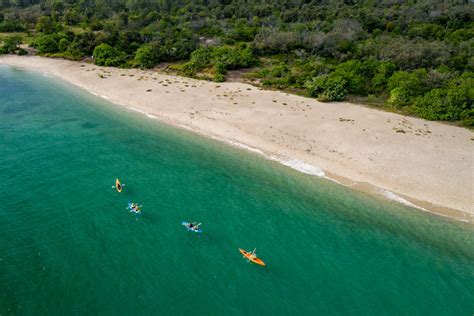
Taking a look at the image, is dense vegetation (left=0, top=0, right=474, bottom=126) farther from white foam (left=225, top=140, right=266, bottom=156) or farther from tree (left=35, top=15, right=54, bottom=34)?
white foam (left=225, top=140, right=266, bottom=156)

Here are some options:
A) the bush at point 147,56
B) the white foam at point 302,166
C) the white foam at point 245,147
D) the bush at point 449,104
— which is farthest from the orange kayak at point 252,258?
the bush at point 147,56

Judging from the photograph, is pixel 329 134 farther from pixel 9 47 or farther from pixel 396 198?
pixel 9 47

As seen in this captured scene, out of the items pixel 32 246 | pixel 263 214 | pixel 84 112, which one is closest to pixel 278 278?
pixel 263 214

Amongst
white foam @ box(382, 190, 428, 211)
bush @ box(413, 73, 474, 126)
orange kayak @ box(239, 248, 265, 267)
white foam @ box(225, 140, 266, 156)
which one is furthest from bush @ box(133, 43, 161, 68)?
white foam @ box(382, 190, 428, 211)

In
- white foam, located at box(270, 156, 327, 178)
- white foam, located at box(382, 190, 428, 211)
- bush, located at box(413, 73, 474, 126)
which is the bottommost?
white foam, located at box(382, 190, 428, 211)

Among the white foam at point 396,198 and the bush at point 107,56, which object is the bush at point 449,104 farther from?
the bush at point 107,56

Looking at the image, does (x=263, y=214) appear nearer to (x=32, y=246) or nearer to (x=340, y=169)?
(x=340, y=169)
